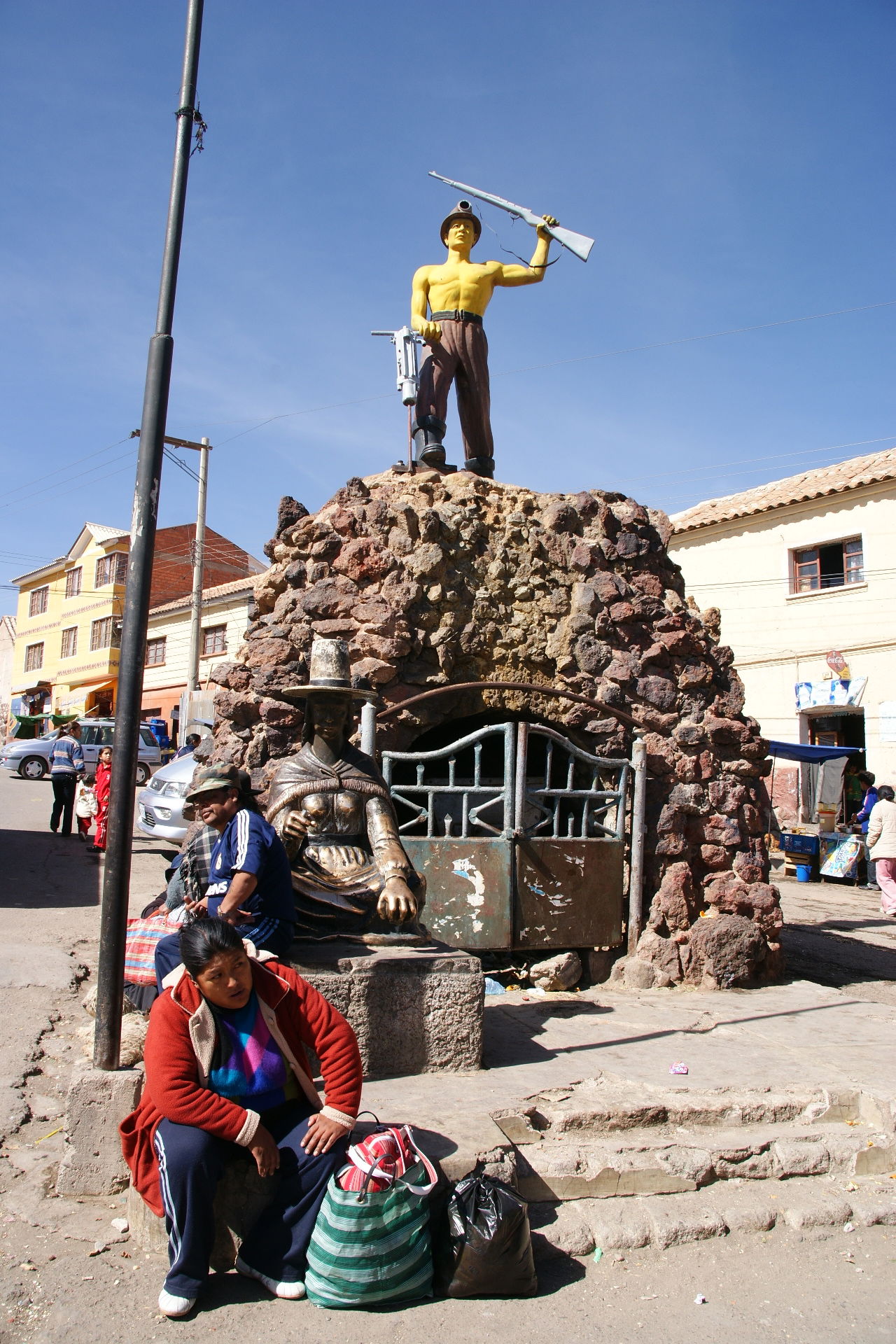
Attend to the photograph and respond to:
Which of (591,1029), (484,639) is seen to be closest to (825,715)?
(484,639)

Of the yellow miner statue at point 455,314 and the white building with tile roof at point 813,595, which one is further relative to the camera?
the white building with tile roof at point 813,595

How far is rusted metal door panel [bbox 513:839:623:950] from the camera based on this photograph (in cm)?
676

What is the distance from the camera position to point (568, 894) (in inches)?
272

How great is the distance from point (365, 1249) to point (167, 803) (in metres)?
10.2

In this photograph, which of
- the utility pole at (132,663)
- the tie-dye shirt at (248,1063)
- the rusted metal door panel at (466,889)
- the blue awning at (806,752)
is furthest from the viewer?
the blue awning at (806,752)

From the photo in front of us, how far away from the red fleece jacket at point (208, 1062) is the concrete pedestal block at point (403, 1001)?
2.76 feet

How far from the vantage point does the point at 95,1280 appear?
304 centimetres

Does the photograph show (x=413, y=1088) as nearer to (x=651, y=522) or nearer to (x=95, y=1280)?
(x=95, y=1280)

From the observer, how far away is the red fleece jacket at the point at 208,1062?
295cm

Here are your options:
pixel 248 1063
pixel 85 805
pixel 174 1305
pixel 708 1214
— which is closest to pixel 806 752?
pixel 85 805

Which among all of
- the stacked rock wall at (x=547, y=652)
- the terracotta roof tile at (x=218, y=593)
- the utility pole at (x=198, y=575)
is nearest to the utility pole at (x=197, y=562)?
the utility pole at (x=198, y=575)

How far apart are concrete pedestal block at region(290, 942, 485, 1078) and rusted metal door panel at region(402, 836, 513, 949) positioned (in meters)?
2.06

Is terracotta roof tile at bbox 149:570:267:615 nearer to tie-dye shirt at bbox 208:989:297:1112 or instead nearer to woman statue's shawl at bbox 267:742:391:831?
woman statue's shawl at bbox 267:742:391:831

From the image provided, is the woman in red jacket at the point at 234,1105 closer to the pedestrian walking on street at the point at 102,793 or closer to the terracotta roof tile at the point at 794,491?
the pedestrian walking on street at the point at 102,793
